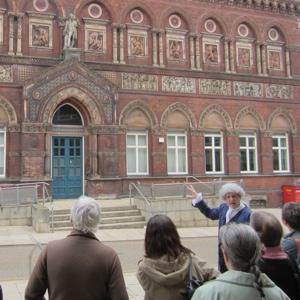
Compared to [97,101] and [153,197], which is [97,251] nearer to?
[153,197]

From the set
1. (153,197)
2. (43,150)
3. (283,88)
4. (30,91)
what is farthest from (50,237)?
(283,88)

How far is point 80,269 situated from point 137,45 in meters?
19.2

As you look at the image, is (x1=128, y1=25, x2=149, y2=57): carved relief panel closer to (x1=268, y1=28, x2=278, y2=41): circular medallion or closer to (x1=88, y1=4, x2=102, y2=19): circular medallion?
(x1=88, y1=4, x2=102, y2=19): circular medallion

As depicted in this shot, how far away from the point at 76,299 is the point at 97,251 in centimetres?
42

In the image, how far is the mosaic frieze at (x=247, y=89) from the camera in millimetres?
23016

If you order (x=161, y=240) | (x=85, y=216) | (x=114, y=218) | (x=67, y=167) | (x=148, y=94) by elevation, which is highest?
(x=148, y=94)

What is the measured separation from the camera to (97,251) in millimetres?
3396

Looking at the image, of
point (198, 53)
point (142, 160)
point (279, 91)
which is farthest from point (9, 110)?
point (279, 91)

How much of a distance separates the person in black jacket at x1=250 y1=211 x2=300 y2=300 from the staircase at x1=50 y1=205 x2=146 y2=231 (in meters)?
12.0

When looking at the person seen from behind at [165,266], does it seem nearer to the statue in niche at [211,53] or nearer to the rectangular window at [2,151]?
the rectangular window at [2,151]

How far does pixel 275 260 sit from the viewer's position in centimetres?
347

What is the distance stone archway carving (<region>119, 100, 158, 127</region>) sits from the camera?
20297 millimetres

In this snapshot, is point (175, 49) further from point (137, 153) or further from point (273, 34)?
point (273, 34)

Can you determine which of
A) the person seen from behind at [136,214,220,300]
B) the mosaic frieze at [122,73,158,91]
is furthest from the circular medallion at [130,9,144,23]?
the person seen from behind at [136,214,220,300]
